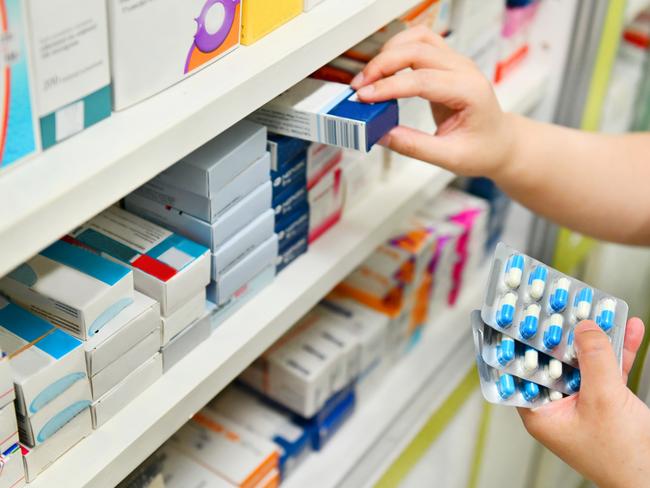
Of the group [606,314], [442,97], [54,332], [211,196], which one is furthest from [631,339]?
[54,332]

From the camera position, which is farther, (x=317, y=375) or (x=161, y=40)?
(x=317, y=375)

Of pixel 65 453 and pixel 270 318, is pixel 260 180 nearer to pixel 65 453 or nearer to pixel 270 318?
pixel 270 318

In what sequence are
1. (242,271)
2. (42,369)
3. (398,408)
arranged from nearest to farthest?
(42,369), (242,271), (398,408)

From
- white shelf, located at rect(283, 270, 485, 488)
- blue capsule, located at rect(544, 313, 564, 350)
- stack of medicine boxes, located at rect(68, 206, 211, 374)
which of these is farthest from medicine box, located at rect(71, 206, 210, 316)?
white shelf, located at rect(283, 270, 485, 488)

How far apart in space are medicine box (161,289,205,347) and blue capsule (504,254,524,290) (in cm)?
28

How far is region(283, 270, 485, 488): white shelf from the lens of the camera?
1.14m

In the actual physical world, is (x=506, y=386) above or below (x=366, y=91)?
below

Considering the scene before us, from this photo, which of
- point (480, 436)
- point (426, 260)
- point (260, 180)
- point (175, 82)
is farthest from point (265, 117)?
point (480, 436)

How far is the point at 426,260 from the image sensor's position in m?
1.27

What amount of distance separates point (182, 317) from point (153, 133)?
0.23m

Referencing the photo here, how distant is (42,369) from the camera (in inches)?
25.4

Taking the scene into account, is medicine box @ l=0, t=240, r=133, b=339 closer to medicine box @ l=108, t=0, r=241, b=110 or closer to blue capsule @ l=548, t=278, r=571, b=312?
medicine box @ l=108, t=0, r=241, b=110

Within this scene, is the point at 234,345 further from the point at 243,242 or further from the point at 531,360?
the point at 531,360

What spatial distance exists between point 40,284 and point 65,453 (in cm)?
15
